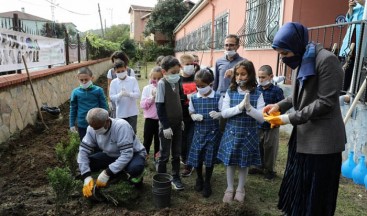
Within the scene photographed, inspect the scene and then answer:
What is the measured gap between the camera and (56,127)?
20.4 ft

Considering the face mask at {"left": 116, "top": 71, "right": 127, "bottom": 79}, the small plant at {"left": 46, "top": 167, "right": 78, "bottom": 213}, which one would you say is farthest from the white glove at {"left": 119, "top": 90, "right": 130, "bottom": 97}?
the small plant at {"left": 46, "top": 167, "right": 78, "bottom": 213}

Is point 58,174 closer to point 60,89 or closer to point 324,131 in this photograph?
point 324,131

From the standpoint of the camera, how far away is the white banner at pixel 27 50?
5680 mm

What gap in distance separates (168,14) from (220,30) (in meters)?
24.8

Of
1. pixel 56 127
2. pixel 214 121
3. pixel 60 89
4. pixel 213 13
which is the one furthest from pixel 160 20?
pixel 214 121

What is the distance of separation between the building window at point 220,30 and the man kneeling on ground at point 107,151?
8.39m

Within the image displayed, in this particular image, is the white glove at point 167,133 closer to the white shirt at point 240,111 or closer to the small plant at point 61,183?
the white shirt at point 240,111

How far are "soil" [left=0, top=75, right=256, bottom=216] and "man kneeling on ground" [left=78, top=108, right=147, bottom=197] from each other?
0.23 m

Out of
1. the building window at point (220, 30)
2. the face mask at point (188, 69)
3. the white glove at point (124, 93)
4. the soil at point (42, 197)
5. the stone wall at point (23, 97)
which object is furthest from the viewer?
the building window at point (220, 30)

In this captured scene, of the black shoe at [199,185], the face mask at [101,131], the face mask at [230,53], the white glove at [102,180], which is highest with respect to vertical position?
the face mask at [230,53]

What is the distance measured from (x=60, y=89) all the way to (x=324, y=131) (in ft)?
25.8

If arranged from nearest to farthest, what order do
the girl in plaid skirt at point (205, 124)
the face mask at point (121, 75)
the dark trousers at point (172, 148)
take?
the girl in plaid skirt at point (205, 124) → the dark trousers at point (172, 148) → the face mask at point (121, 75)

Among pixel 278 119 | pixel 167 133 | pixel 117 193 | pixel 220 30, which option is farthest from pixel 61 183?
pixel 220 30

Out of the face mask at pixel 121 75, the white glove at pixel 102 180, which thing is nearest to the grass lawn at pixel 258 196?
the white glove at pixel 102 180
